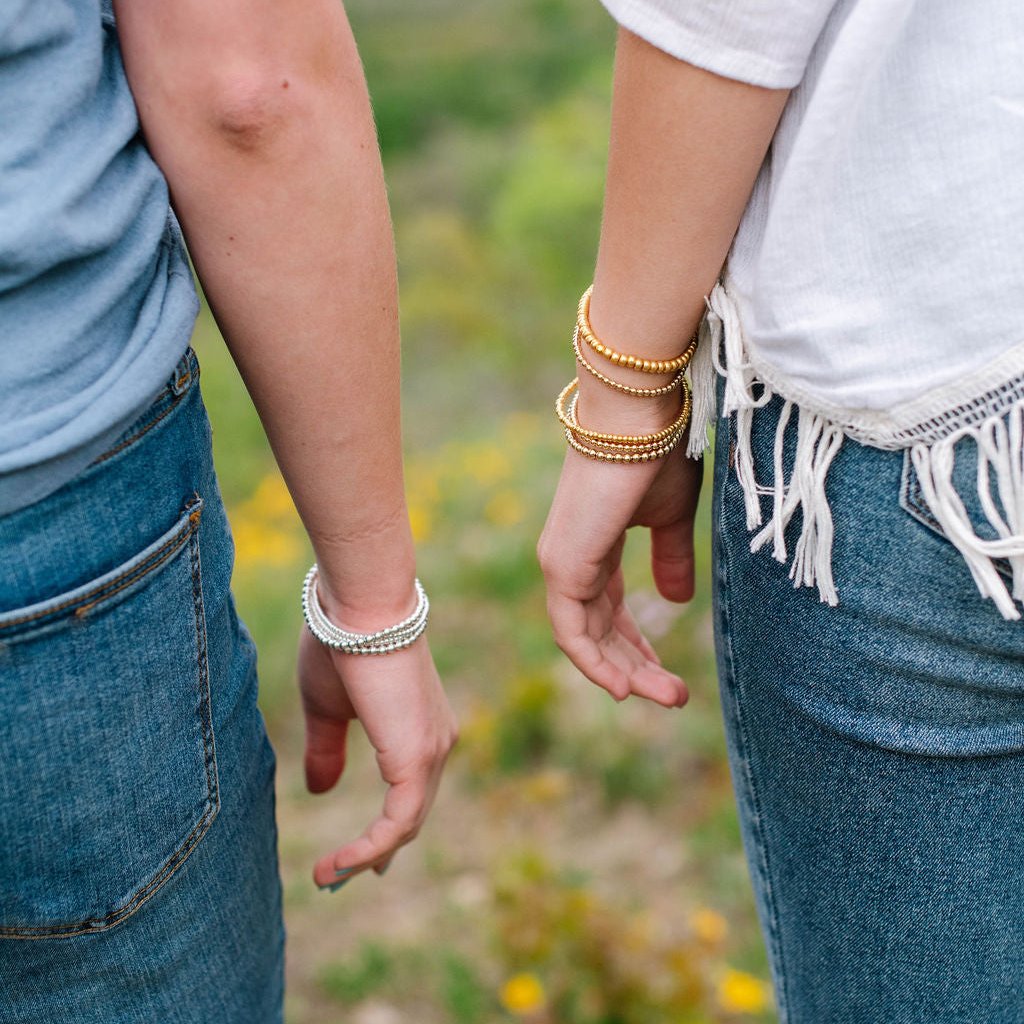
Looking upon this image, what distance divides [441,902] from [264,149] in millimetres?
1786

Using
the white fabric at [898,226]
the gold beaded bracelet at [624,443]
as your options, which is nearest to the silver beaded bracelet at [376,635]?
the gold beaded bracelet at [624,443]

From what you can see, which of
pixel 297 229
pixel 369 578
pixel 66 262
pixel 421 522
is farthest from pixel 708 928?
pixel 421 522

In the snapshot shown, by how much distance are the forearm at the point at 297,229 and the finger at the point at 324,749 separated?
311 mm

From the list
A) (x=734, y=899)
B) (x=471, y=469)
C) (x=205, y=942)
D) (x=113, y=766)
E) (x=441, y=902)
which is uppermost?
(x=113, y=766)

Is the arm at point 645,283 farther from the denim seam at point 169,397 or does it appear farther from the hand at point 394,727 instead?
the denim seam at point 169,397

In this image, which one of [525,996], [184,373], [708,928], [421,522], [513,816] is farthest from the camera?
[421,522]

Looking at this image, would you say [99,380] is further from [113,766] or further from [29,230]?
[113,766]

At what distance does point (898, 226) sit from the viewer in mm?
889

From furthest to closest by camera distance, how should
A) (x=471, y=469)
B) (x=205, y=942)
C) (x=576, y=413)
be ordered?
(x=471, y=469) < (x=576, y=413) < (x=205, y=942)

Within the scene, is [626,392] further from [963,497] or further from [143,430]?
[143,430]

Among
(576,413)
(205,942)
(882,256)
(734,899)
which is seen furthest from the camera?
(734,899)

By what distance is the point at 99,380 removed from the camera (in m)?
0.85

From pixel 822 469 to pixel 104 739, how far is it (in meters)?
0.58

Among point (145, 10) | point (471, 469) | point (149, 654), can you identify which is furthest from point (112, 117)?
point (471, 469)
